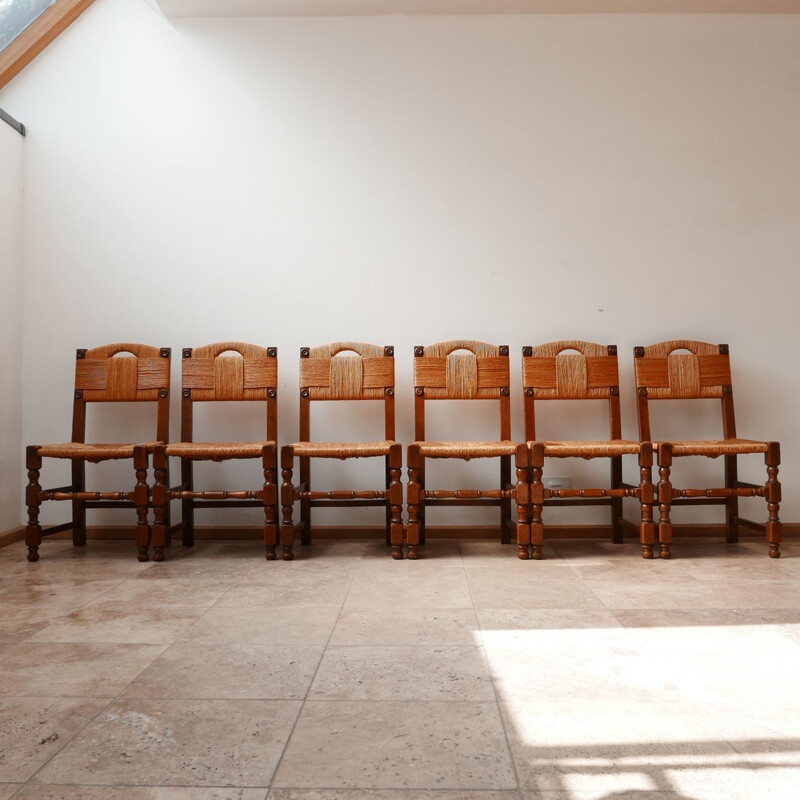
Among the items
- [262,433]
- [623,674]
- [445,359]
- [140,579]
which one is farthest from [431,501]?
[623,674]

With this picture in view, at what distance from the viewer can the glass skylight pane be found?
360cm

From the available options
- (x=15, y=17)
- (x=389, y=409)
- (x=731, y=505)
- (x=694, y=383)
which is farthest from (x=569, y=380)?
(x=15, y=17)

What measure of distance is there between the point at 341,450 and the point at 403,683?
1.44m

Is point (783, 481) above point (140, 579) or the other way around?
above

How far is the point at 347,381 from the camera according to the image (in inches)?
133

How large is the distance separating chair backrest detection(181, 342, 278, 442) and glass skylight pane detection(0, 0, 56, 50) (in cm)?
196

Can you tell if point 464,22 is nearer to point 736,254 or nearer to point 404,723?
point 736,254

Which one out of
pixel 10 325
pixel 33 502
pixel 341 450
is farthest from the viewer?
pixel 10 325

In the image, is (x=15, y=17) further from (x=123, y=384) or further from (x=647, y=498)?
(x=647, y=498)

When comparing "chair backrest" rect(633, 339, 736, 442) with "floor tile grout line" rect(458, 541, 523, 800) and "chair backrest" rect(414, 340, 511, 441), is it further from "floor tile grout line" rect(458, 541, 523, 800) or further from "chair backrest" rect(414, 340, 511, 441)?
"floor tile grout line" rect(458, 541, 523, 800)

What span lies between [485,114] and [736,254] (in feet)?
5.01

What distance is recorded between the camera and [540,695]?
1.57 m

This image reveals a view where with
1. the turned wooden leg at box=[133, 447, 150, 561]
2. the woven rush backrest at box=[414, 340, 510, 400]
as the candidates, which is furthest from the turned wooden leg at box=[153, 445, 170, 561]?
the woven rush backrest at box=[414, 340, 510, 400]

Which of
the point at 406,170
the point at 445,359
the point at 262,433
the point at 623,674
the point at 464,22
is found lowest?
the point at 623,674
